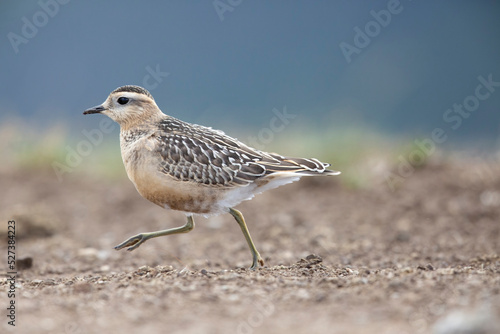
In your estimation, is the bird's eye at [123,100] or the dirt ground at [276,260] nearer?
the dirt ground at [276,260]

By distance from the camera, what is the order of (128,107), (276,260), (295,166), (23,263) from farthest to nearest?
1. (276,260)
2. (23,263)
3. (128,107)
4. (295,166)

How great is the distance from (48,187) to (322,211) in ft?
18.1

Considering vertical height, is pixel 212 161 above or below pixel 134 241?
above

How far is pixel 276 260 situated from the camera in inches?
314

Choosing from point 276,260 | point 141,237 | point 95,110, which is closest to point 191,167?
point 141,237

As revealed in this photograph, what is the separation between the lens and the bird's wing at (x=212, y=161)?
6441mm

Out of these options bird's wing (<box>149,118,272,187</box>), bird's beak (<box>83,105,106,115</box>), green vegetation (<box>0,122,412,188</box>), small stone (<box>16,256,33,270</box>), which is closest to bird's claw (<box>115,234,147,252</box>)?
bird's wing (<box>149,118,272,187</box>)

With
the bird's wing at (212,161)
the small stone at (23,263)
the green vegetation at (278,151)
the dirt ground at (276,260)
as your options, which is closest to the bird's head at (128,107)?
the bird's wing at (212,161)

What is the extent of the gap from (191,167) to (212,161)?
0.22m

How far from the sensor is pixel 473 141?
47.4ft

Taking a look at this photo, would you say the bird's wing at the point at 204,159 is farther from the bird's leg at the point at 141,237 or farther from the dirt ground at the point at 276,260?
the dirt ground at the point at 276,260

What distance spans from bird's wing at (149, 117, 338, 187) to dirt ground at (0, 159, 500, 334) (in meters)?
0.91

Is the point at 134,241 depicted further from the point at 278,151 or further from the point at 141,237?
the point at 278,151

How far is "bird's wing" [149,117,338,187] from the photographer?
6441mm
